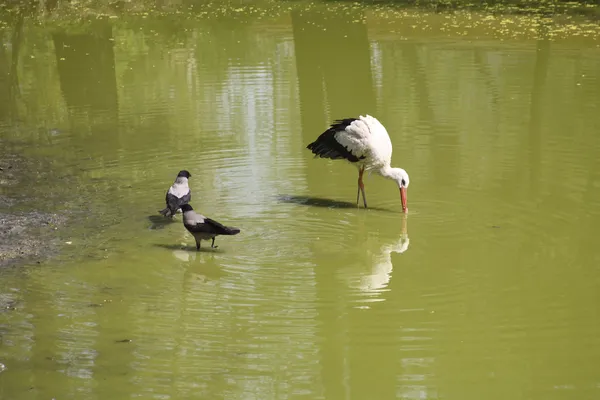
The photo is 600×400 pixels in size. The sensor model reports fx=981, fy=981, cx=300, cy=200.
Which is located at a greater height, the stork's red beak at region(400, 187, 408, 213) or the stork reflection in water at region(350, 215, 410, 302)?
the stork's red beak at region(400, 187, 408, 213)

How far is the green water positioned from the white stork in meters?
0.36

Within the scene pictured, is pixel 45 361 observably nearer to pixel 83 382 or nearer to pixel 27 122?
pixel 83 382

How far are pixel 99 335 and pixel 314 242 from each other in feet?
9.40

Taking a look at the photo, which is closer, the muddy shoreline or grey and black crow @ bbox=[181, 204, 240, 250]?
grey and black crow @ bbox=[181, 204, 240, 250]

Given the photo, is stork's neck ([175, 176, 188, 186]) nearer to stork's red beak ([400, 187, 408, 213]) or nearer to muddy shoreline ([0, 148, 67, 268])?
muddy shoreline ([0, 148, 67, 268])

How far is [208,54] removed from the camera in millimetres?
21109

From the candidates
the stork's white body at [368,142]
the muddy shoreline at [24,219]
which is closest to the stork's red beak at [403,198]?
the stork's white body at [368,142]

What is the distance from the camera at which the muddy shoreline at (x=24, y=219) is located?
9.52 meters

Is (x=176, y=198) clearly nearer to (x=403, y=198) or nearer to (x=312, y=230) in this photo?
(x=312, y=230)

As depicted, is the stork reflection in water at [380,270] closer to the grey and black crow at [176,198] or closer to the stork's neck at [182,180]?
the grey and black crow at [176,198]

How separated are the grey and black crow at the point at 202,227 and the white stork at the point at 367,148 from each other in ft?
7.48

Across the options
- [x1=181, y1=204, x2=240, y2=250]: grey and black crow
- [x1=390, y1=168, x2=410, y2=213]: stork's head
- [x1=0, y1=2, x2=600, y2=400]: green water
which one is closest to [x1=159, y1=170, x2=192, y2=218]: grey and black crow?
[x1=0, y1=2, x2=600, y2=400]: green water

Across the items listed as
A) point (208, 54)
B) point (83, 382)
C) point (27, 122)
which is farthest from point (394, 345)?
point (208, 54)

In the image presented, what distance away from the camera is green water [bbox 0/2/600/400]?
7.07 meters
